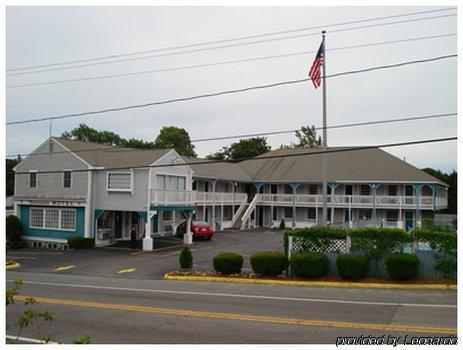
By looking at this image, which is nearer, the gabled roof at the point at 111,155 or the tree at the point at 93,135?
the gabled roof at the point at 111,155

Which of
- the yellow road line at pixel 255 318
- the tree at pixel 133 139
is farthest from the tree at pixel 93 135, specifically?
the yellow road line at pixel 255 318

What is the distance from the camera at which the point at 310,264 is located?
1806 centimetres

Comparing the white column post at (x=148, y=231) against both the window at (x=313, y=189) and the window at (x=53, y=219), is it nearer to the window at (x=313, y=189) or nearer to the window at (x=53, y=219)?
the window at (x=53, y=219)

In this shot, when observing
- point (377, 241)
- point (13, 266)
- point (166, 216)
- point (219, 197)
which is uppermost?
point (219, 197)

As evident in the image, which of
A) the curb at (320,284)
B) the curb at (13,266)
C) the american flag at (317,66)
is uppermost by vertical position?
the american flag at (317,66)

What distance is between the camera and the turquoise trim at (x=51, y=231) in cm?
3131

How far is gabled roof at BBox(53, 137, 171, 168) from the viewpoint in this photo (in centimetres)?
3140

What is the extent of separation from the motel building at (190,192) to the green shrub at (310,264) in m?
4.72

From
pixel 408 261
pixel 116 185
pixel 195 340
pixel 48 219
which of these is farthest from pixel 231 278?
pixel 48 219

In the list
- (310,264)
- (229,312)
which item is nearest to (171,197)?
(310,264)

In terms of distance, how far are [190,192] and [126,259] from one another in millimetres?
9182

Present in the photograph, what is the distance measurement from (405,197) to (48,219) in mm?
29603

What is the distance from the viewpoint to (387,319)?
39.7 feet

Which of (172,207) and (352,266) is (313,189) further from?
(352,266)
